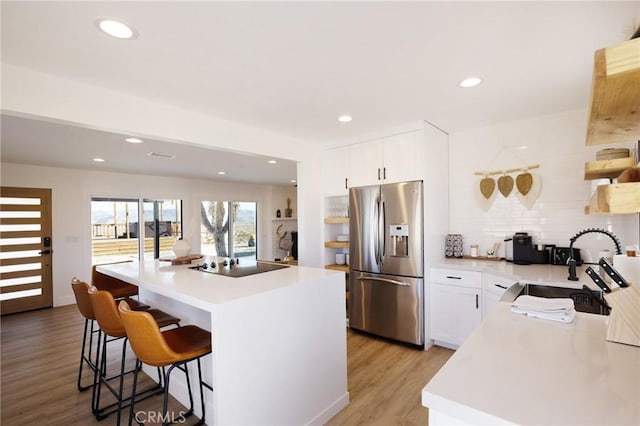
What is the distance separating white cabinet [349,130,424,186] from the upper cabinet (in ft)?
7.84

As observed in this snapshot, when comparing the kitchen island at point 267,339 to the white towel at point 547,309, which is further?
the kitchen island at point 267,339

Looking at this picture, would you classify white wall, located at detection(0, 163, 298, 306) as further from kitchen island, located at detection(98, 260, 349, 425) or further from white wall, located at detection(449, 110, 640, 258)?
white wall, located at detection(449, 110, 640, 258)

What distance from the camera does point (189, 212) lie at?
6984mm

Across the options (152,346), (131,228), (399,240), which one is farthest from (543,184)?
(131,228)

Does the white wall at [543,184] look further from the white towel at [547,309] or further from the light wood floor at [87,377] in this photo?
the white towel at [547,309]

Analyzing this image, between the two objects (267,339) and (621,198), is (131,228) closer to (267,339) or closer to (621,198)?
(267,339)

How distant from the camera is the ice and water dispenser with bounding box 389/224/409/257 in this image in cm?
326

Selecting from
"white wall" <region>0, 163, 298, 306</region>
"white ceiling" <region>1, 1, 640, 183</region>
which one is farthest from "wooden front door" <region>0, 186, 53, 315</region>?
"white ceiling" <region>1, 1, 640, 183</region>

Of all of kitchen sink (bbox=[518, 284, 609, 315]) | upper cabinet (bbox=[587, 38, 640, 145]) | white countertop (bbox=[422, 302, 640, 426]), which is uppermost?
upper cabinet (bbox=[587, 38, 640, 145])

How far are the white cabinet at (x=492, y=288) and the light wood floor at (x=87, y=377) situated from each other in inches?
26.9

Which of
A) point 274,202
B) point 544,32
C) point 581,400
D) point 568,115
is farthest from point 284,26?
point 274,202

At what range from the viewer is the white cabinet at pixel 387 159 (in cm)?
324

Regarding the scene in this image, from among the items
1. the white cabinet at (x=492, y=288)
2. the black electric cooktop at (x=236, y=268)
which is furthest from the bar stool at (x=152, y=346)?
the white cabinet at (x=492, y=288)

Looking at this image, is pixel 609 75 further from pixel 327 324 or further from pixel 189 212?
pixel 189 212
